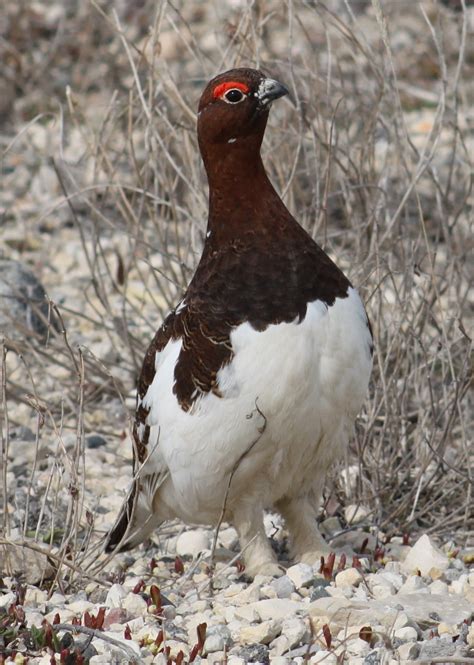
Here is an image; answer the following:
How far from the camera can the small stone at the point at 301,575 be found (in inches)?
158

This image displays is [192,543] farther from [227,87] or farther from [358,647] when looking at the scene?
[227,87]

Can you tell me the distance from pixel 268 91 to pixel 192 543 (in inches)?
61.8

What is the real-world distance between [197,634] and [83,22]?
7058mm

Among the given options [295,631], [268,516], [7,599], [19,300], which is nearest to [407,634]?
[295,631]

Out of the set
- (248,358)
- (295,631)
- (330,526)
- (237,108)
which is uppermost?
(237,108)

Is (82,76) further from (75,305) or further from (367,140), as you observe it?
(367,140)

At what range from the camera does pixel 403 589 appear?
3.96 metres

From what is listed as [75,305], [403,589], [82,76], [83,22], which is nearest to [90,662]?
[403,589]

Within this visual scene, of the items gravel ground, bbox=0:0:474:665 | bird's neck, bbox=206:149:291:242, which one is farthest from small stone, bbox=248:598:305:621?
bird's neck, bbox=206:149:291:242

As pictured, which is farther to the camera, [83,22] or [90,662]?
[83,22]

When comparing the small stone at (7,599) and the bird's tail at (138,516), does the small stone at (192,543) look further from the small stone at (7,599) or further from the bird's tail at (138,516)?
the small stone at (7,599)

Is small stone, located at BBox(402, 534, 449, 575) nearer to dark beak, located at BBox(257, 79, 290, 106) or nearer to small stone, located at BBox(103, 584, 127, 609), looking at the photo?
small stone, located at BBox(103, 584, 127, 609)

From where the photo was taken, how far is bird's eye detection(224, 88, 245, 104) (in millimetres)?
3980

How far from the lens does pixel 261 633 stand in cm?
357
